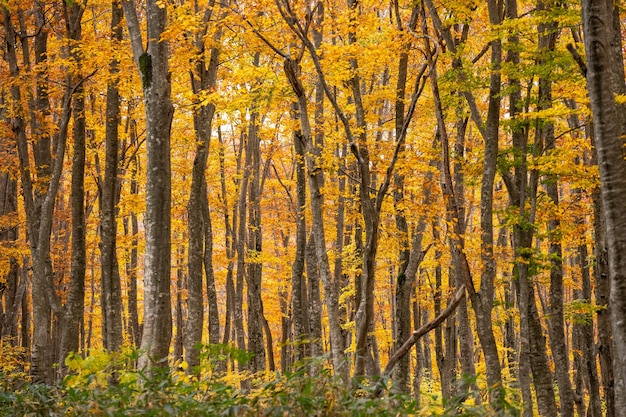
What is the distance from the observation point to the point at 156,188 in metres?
10.4

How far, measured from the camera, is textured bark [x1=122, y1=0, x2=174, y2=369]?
1024 centimetres

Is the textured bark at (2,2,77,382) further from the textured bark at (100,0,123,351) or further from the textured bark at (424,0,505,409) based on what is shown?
the textured bark at (424,0,505,409)

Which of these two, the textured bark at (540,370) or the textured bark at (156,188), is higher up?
the textured bark at (156,188)

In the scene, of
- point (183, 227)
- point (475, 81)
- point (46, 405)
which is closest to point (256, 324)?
point (183, 227)

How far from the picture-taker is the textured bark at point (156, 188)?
10242mm

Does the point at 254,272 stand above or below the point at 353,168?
below

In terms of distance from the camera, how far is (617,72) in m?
10.3

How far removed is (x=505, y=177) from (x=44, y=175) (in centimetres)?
1061

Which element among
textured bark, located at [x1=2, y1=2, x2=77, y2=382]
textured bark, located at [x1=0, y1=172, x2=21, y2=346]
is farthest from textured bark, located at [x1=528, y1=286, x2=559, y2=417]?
textured bark, located at [x1=0, y1=172, x2=21, y2=346]

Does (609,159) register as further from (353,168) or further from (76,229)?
(353,168)

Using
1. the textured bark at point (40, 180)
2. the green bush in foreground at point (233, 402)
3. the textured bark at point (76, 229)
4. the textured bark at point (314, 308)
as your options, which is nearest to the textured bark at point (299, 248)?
the textured bark at point (314, 308)

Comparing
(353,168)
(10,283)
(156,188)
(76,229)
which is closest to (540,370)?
(353,168)

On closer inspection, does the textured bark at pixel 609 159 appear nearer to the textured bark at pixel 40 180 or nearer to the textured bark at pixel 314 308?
the textured bark at pixel 40 180

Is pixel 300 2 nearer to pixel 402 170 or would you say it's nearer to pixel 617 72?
pixel 402 170
